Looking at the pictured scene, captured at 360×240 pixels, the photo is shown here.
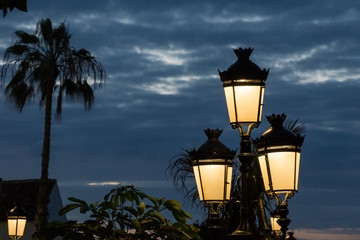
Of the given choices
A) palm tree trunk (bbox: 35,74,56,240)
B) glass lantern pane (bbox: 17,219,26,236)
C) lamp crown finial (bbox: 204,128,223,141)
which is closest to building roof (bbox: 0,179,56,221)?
palm tree trunk (bbox: 35,74,56,240)

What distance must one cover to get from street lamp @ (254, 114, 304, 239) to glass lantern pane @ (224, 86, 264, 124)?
0.94ft

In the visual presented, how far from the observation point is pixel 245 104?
7965 millimetres

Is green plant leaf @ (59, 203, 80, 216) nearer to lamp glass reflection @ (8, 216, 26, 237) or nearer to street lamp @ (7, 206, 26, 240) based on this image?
street lamp @ (7, 206, 26, 240)

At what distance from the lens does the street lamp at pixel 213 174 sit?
28.7 ft

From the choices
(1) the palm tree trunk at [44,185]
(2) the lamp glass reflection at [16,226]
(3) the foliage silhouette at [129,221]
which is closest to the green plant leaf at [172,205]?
(3) the foliage silhouette at [129,221]

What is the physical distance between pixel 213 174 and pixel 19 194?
4434 centimetres

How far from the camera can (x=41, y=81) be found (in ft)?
116

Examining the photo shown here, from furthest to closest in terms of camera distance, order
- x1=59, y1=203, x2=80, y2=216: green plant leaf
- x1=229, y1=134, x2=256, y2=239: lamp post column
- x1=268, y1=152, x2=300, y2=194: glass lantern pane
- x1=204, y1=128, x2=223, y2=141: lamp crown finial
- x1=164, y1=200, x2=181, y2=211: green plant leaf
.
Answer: x1=204, y1=128, x2=223, y2=141: lamp crown finial → x1=229, y1=134, x2=256, y2=239: lamp post column → x1=268, y1=152, x2=300, y2=194: glass lantern pane → x1=164, y1=200, x2=181, y2=211: green plant leaf → x1=59, y1=203, x2=80, y2=216: green plant leaf

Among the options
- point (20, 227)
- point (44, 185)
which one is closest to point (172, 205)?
point (20, 227)

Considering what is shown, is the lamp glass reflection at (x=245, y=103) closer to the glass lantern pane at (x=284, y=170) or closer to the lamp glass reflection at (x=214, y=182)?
the glass lantern pane at (x=284, y=170)

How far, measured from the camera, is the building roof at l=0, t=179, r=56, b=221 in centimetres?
4981

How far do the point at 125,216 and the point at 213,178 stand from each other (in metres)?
1.84

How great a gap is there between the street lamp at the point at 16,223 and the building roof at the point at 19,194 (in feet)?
84.3

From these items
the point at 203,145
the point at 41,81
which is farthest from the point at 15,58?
the point at 203,145
